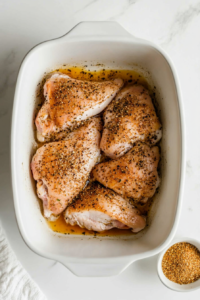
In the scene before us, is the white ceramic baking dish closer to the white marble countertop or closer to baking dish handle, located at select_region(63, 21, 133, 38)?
baking dish handle, located at select_region(63, 21, 133, 38)

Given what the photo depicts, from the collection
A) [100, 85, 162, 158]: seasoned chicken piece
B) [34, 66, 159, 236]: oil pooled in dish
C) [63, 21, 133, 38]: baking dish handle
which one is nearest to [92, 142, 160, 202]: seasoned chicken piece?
[100, 85, 162, 158]: seasoned chicken piece

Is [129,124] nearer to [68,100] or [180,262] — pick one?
[68,100]

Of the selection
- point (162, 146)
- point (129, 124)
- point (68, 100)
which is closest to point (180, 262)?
point (162, 146)

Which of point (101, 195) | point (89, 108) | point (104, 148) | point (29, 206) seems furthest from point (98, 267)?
point (89, 108)

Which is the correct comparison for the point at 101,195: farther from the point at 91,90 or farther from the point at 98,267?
the point at 91,90

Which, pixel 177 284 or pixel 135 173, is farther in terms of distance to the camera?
pixel 177 284
